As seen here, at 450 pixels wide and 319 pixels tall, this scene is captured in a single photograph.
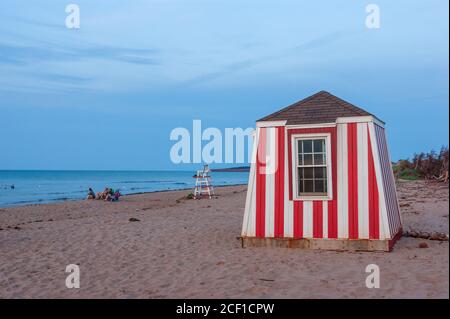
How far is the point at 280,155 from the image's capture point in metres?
10.5

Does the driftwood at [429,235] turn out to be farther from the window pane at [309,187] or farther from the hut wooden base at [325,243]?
the window pane at [309,187]

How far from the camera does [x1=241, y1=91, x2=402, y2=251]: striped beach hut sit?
9891 mm

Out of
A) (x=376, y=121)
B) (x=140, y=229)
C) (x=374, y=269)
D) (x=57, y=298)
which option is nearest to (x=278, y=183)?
(x=376, y=121)

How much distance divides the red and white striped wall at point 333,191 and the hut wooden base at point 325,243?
0.29 feet

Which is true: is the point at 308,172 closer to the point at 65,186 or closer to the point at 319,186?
the point at 319,186

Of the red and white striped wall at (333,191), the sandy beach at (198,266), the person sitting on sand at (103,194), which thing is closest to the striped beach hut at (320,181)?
the red and white striped wall at (333,191)

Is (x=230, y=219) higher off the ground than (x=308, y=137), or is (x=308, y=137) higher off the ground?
(x=308, y=137)

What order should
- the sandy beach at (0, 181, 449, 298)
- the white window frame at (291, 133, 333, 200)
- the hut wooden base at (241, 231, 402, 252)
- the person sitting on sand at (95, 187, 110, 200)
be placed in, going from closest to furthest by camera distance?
1. the sandy beach at (0, 181, 449, 298)
2. the hut wooden base at (241, 231, 402, 252)
3. the white window frame at (291, 133, 333, 200)
4. the person sitting on sand at (95, 187, 110, 200)

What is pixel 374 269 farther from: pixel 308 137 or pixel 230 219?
pixel 230 219

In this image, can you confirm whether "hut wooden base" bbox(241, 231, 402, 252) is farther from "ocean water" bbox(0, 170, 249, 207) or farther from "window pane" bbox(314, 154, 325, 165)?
"ocean water" bbox(0, 170, 249, 207)

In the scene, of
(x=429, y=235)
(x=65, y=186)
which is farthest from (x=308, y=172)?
(x=65, y=186)

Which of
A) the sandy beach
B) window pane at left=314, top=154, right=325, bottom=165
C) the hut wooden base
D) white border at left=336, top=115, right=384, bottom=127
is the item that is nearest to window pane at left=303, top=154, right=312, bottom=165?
window pane at left=314, top=154, right=325, bottom=165
